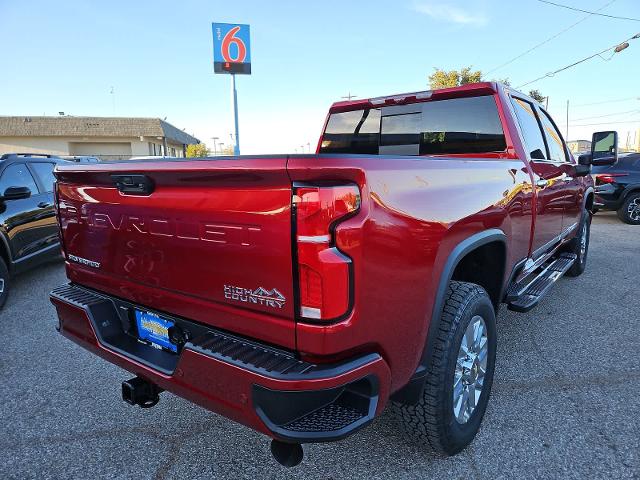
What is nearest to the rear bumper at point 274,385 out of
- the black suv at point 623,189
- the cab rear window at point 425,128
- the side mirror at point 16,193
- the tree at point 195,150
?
the cab rear window at point 425,128

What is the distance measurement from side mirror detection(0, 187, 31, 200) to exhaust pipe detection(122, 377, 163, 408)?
4144 mm

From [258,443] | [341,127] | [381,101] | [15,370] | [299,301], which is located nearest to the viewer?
[299,301]

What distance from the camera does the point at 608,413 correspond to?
2621mm

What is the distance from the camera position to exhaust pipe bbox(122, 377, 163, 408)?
6.99ft

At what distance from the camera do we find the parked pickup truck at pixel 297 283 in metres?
1.49

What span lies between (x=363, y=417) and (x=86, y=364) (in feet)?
8.91

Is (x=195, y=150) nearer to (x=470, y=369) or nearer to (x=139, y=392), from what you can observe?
(x=139, y=392)

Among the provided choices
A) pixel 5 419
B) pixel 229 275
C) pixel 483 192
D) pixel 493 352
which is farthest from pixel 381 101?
pixel 5 419

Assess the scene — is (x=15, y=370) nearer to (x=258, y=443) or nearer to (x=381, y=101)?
(x=258, y=443)

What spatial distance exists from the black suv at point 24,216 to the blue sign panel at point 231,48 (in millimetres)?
13687

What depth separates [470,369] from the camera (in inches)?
91.2

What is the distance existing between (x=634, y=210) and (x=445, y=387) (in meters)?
10.9

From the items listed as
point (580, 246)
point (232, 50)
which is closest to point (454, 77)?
point (232, 50)

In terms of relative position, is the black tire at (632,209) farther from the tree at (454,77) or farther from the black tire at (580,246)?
the tree at (454,77)
